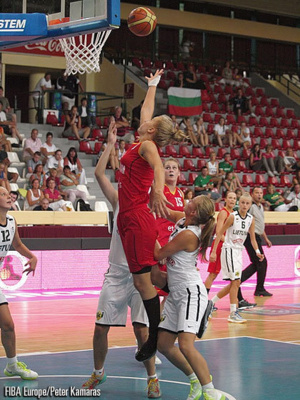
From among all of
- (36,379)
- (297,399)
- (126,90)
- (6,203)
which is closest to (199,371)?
(297,399)

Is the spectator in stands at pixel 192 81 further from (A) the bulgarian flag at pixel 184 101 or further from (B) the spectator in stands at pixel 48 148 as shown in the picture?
(B) the spectator in stands at pixel 48 148

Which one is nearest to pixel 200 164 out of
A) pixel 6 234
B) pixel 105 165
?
pixel 6 234

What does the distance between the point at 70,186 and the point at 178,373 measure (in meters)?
11.0

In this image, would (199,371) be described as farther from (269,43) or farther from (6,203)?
(269,43)

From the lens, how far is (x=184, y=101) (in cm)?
2509

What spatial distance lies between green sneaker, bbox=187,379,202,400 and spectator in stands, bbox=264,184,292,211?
1459cm

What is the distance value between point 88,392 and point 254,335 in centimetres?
395

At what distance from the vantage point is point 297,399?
6102 millimetres

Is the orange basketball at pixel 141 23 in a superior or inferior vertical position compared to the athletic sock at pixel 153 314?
superior

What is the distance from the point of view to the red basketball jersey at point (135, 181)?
6.09 m

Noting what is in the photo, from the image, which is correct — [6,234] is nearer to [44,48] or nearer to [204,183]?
[44,48]

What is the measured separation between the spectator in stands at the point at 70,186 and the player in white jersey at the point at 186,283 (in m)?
11.3

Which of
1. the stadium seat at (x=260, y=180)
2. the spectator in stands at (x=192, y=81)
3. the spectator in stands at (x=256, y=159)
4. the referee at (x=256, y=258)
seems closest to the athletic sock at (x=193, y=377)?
the referee at (x=256, y=258)

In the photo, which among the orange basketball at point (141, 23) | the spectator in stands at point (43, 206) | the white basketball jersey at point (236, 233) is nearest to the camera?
the orange basketball at point (141, 23)
